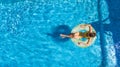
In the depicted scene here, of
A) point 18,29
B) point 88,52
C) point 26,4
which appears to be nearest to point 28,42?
point 18,29

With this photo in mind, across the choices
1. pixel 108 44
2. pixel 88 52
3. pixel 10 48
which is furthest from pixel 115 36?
pixel 10 48

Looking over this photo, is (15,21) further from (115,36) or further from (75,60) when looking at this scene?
(115,36)

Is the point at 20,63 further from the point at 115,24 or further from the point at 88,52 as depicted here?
the point at 115,24

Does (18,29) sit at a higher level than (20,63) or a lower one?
higher

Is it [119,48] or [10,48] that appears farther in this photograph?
[119,48]

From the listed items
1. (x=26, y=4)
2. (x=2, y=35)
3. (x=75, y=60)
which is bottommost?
(x=75, y=60)

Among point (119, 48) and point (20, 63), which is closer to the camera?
point (20, 63)
